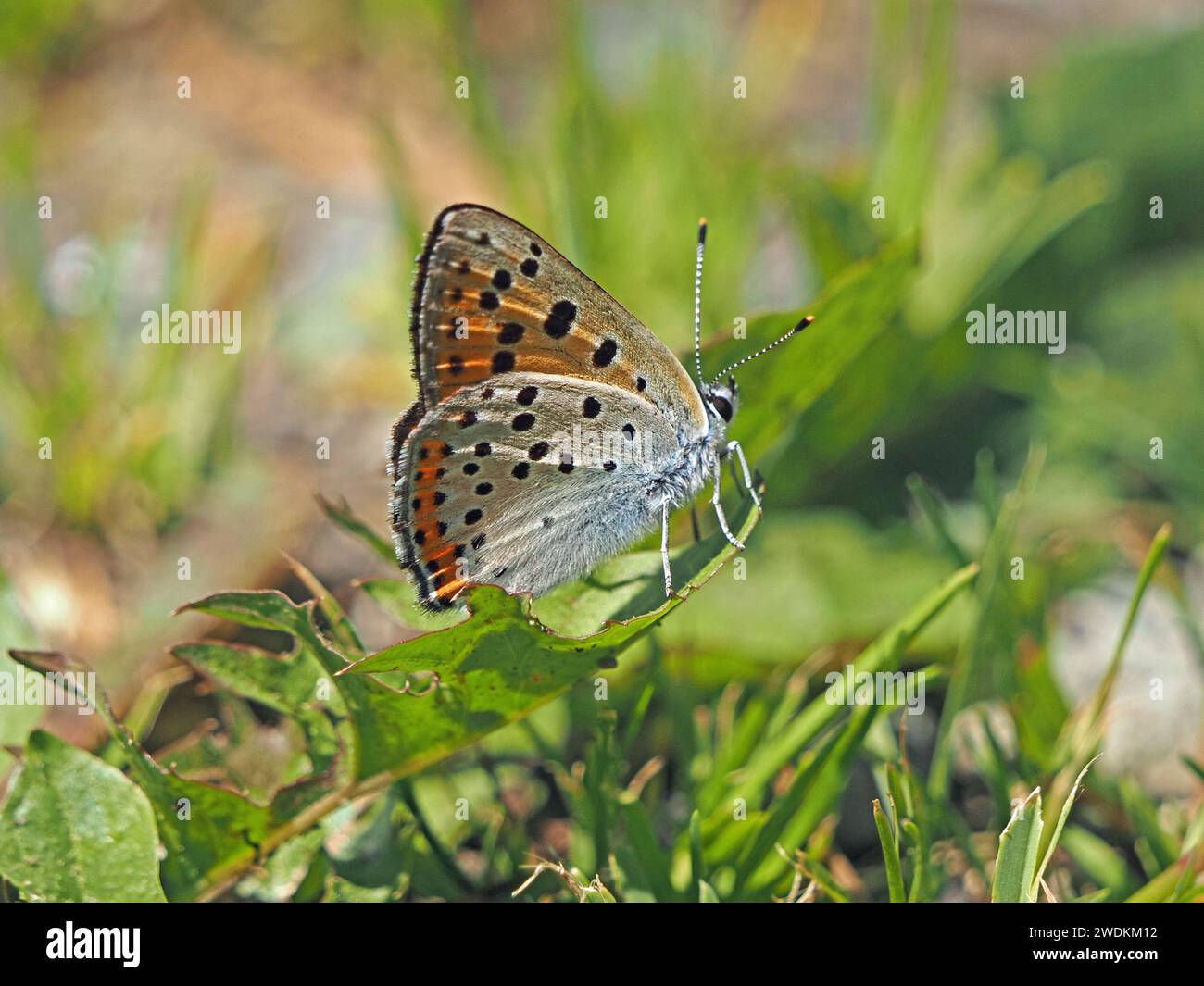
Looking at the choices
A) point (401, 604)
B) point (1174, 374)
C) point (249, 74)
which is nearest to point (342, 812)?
point (401, 604)

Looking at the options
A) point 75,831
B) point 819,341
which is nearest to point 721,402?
point 819,341

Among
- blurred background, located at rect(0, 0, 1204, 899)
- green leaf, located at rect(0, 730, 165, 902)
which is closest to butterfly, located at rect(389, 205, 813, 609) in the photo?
blurred background, located at rect(0, 0, 1204, 899)

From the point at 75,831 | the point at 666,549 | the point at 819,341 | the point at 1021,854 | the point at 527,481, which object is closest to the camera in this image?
the point at 1021,854

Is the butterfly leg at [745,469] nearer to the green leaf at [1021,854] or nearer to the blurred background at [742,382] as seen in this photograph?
the blurred background at [742,382]

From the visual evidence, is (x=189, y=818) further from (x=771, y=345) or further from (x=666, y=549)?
(x=771, y=345)

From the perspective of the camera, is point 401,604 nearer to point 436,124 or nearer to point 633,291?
point 633,291

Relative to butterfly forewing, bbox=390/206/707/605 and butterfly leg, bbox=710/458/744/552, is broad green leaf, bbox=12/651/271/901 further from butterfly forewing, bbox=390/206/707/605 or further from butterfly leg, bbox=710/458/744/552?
butterfly leg, bbox=710/458/744/552
